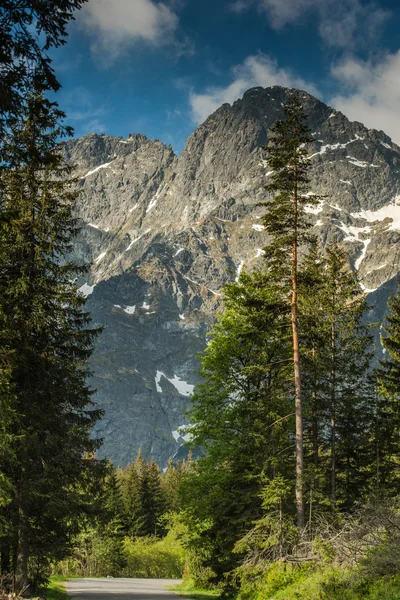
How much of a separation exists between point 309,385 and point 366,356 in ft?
10.8

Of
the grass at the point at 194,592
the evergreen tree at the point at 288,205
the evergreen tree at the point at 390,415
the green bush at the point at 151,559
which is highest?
the evergreen tree at the point at 288,205

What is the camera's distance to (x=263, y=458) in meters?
18.6

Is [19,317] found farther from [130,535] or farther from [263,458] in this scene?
[130,535]

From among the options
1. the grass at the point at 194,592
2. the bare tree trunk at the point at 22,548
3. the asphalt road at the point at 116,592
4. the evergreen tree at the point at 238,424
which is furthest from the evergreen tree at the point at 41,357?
the grass at the point at 194,592

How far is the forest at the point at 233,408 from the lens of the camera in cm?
1209

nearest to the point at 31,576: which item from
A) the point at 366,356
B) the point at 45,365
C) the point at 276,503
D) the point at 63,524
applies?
the point at 63,524

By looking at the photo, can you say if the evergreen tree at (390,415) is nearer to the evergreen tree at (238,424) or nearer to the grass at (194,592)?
the evergreen tree at (238,424)

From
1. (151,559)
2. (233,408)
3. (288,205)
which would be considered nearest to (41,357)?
(233,408)

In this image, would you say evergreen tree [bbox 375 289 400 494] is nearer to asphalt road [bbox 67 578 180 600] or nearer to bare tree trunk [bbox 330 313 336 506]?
bare tree trunk [bbox 330 313 336 506]

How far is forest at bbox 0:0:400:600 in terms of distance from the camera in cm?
1209

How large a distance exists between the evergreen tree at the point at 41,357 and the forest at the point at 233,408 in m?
0.05

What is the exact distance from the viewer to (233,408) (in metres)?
19.9

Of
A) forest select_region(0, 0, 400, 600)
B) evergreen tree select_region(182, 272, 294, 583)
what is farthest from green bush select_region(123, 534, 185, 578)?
evergreen tree select_region(182, 272, 294, 583)

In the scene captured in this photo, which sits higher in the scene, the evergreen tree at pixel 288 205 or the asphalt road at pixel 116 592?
the evergreen tree at pixel 288 205
